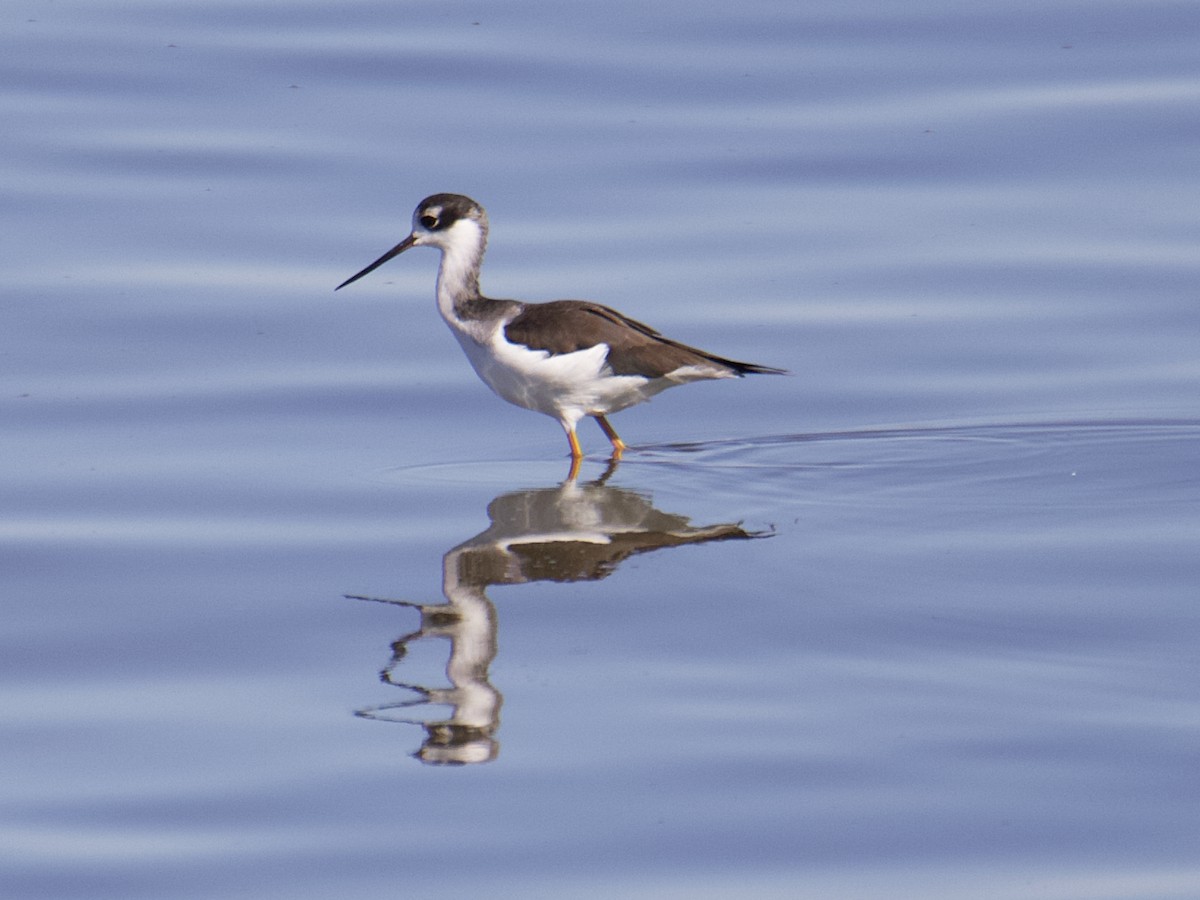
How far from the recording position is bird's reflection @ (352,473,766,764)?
5.93 meters

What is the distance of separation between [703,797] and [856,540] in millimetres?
2219

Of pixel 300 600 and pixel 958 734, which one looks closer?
pixel 958 734

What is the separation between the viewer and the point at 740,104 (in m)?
13.2

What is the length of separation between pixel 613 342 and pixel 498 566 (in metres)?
1.90

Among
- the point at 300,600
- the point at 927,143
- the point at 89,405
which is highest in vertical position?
the point at 927,143

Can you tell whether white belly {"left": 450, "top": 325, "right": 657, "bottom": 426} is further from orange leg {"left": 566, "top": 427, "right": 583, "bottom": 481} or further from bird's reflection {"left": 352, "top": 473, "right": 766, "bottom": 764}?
bird's reflection {"left": 352, "top": 473, "right": 766, "bottom": 764}

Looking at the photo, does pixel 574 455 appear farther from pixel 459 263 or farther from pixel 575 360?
pixel 459 263

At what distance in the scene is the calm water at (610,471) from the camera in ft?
17.5

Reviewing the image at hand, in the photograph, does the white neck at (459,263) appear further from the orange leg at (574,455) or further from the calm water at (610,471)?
→ the orange leg at (574,455)

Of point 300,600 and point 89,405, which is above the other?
point 89,405

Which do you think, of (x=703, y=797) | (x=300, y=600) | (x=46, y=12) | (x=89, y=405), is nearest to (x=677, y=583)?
(x=300, y=600)

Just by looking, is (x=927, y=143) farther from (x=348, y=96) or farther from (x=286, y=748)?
(x=286, y=748)

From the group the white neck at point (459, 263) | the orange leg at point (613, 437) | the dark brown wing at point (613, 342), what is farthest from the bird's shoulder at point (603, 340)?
the white neck at point (459, 263)

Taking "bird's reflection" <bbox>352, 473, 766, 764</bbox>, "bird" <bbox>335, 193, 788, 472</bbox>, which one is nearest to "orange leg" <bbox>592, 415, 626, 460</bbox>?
"bird" <bbox>335, 193, 788, 472</bbox>
